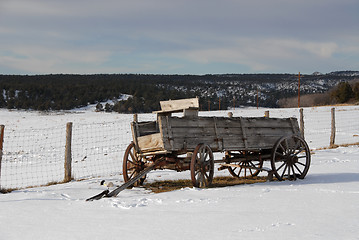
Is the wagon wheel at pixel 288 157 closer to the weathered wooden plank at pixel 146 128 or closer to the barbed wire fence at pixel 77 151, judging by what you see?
the weathered wooden plank at pixel 146 128

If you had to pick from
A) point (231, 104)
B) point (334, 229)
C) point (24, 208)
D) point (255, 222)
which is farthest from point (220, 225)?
point (231, 104)

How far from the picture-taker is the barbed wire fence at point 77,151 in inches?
459

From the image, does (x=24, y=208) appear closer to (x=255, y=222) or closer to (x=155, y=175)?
(x=255, y=222)

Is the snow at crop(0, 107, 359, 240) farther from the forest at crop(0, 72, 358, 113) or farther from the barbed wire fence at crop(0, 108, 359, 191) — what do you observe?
the forest at crop(0, 72, 358, 113)

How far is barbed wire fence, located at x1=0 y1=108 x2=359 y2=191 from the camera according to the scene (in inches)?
459

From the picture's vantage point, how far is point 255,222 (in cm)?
498

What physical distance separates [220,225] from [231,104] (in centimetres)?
6706

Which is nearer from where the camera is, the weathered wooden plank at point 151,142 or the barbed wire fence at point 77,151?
the weathered wooden plank at point 151,142

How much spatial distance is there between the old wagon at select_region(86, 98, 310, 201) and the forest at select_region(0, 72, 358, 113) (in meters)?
40.8

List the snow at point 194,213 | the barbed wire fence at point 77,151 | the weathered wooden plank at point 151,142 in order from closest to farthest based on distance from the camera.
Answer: the snow at point 194,213 → the weathered wooden plank at point 151,142 → the barbed wire fence at point 77,151

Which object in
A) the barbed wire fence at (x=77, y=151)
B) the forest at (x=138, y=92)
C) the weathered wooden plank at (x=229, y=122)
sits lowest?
the barbed wire fence at (x=77, y=151)

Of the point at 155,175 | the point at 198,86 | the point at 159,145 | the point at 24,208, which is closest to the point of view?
the point at 24,208

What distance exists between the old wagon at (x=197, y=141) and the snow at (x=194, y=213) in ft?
1.70

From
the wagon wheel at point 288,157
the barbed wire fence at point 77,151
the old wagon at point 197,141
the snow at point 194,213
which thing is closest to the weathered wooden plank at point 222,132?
the old wagon at point 197,141
